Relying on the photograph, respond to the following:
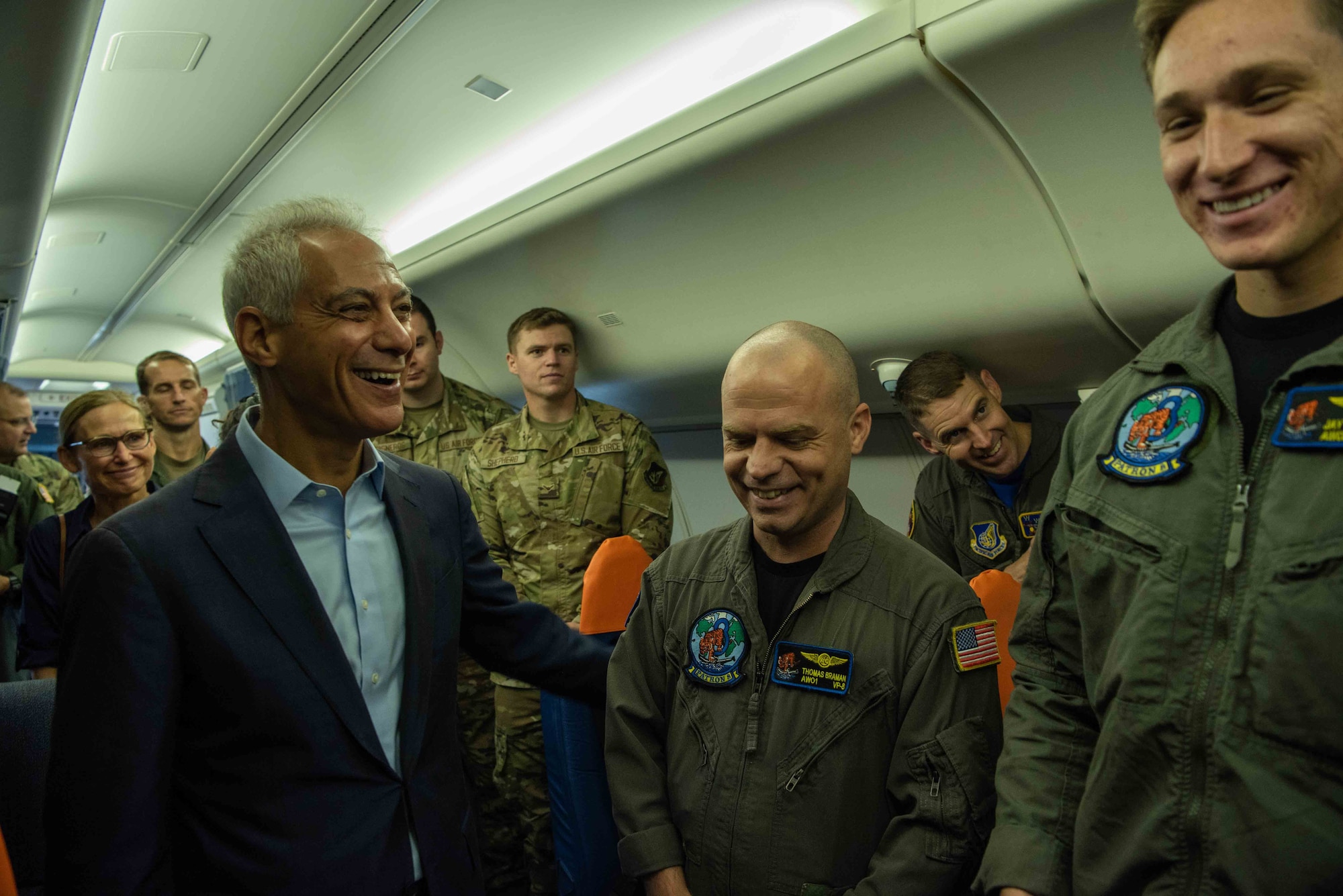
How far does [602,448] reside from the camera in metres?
3.93

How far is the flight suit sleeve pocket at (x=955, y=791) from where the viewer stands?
1609 mm

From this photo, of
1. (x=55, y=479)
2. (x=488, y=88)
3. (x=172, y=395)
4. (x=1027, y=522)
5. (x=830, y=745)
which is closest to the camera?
(x=830, y=745)

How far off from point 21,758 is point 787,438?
2.04 m

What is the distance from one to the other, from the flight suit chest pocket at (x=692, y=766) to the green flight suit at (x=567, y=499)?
185 centimetres

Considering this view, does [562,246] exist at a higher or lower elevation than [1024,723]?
higher

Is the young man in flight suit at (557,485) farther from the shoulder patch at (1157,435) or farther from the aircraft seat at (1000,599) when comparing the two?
the shoulder patch at (1157,435)

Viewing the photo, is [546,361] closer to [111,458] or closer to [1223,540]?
[111,458]

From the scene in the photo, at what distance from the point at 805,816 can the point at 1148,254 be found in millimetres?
1667

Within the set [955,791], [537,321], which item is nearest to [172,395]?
[537,321]

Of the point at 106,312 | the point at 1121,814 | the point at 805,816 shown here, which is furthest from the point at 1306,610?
the point at 106,312

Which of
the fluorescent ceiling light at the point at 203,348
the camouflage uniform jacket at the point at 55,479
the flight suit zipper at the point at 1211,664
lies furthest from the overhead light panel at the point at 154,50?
the fluorescent ceiling light at the point at 203,348

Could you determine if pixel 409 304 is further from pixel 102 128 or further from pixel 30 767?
pixel 102 128

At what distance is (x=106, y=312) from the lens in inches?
324

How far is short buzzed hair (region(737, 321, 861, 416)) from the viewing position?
1952mm
